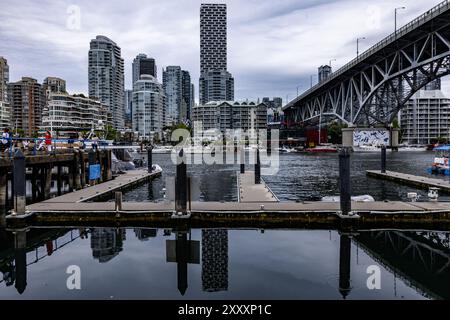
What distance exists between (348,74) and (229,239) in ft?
339

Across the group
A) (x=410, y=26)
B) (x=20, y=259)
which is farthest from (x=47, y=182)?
(x=410, y=26)

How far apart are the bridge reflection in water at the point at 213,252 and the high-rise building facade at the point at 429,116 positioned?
622 ft

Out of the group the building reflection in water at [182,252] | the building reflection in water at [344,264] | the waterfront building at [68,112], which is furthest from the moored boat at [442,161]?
the waterfront building at [68,112]

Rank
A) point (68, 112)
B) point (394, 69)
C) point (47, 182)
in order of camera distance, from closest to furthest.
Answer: point (47, 182) < point (394, 69) < point (68, 112)

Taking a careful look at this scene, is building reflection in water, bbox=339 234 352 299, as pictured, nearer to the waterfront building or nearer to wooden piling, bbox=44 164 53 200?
wooden piling, bbox=44 164 53 200

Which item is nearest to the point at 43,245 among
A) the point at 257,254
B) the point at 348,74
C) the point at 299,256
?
the point at 257,254

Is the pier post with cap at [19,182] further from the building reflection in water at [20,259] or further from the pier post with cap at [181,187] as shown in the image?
the pier post with cap at [181,187]

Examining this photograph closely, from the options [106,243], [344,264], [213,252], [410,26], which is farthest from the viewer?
[410,26]

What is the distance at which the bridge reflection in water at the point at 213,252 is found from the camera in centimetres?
1452

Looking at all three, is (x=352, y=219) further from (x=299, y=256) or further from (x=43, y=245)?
(x=43, y=245)

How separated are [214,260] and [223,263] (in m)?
0.48

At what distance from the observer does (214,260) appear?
16797 mm

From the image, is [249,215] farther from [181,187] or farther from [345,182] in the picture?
[345,182]

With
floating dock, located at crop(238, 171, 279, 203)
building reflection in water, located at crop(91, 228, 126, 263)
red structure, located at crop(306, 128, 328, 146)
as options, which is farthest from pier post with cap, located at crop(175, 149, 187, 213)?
red structure, located at crop(306, 128, 328, 146)
